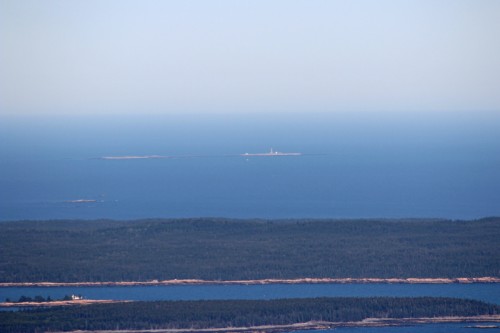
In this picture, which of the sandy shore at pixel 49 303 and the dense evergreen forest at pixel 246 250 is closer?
the sandy shore at pixel 49 303

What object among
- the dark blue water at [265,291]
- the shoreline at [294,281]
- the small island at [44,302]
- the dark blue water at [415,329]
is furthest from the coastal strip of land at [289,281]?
the dark blue water at [415,329]

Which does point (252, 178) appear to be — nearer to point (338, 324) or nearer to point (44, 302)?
point (44, 302)

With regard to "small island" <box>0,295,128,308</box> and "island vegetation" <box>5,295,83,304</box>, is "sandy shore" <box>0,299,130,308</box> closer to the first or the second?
"small island" <box>0,295,128,308</box>

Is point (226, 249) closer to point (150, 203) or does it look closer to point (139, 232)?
point (139, 232)

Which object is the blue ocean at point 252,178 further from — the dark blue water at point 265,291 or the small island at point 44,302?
the small island at point 44,302

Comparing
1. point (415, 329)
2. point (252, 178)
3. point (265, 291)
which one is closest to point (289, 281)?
point (265, 291)

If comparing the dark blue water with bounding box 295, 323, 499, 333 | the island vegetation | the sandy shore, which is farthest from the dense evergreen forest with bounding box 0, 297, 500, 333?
the island vegetation
